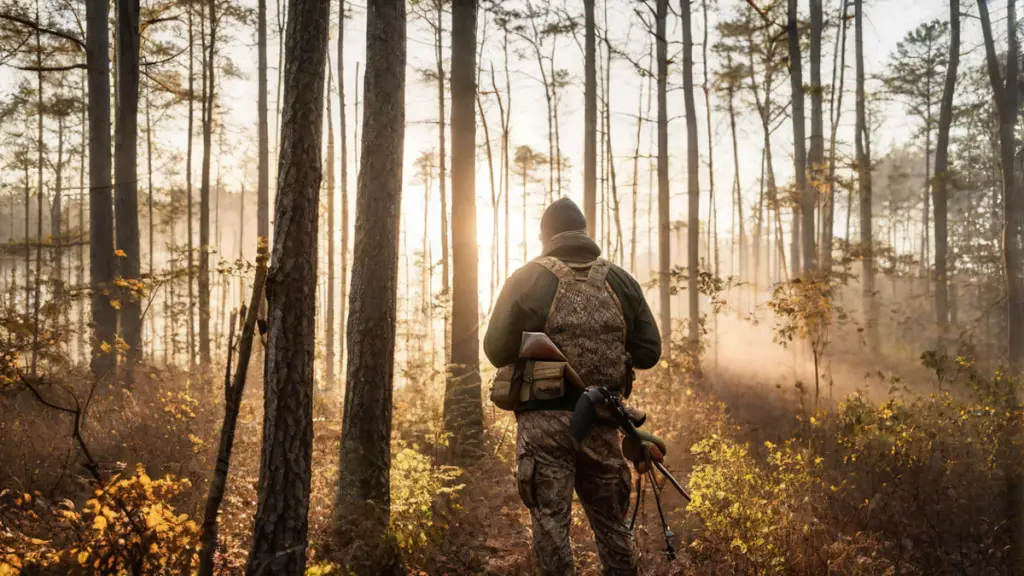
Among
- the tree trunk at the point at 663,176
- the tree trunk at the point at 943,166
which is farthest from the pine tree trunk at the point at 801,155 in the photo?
the tree trunk at the point at 943,166

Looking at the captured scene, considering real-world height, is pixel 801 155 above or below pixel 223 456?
above

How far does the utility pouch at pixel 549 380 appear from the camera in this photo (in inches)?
126

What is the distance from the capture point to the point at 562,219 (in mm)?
3666

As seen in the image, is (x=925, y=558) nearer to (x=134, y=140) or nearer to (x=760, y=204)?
(x=134, y=140)

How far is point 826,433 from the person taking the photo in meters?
8.06

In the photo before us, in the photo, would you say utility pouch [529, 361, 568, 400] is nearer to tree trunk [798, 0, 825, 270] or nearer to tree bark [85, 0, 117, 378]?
tree bark [85, 0, 117, 378]

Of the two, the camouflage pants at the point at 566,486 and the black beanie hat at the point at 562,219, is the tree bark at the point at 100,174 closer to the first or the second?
the black beanie hat at the point at 562,219

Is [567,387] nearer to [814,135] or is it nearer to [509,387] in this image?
[509,387]

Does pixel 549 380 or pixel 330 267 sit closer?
pixel 549 380

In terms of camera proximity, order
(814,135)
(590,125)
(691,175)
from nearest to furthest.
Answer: (814,135)
(590,125)
(691,175)

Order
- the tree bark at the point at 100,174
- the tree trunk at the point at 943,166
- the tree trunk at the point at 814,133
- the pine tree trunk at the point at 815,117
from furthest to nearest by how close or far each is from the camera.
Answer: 1. the tree trunk at the point at 943,166
2. the tree trunk at the point at 814,133
3. the pine tree trunk at the point at 815,117
4. the tree bark at the point at 100,174

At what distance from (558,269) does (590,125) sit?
447 inches

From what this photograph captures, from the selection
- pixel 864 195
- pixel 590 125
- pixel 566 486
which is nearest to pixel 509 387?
pixel 566 486

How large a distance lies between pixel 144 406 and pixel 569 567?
7.78m
